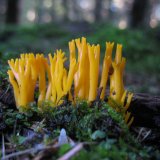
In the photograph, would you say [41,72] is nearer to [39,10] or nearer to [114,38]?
[114,38]

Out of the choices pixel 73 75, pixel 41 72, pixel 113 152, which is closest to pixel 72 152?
pixel 113 152

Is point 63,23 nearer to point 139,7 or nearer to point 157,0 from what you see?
point 139,7

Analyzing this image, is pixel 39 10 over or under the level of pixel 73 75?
under

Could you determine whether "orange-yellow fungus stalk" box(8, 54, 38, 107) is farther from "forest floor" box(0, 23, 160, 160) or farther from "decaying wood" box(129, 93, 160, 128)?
"decaying wood" box(129, 93, 160, 128)

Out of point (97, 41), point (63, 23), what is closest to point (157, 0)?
point (63, 23)

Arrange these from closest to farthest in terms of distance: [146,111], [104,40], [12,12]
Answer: [146,111], [104,40], [12,12]

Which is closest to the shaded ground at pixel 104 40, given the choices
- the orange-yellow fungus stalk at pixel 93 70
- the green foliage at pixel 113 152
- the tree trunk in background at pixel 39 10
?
the orange-yellow fungus stalk at pixel 93 70

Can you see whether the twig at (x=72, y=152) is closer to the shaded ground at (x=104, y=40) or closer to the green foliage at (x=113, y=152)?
the green foliage at (x=113, y=152)
